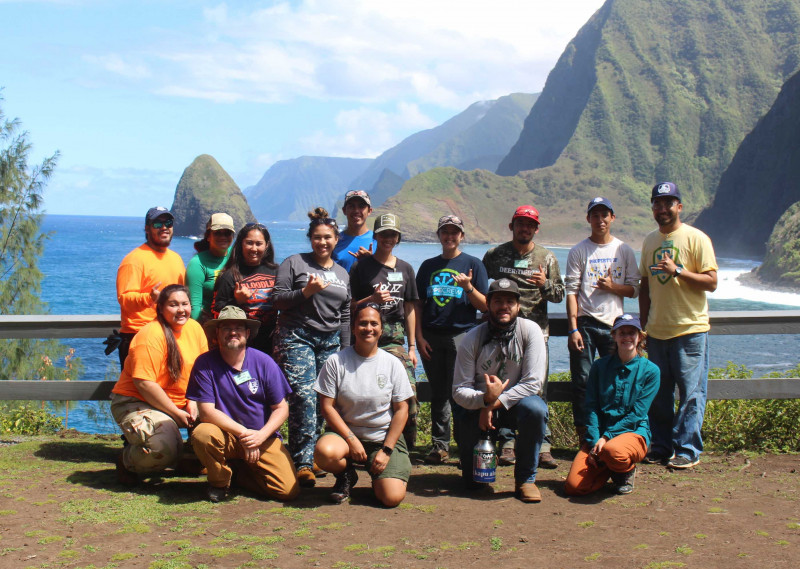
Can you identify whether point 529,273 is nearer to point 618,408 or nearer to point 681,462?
point 618,408

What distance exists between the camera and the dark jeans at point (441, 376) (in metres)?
5.76

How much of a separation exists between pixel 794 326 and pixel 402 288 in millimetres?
3222

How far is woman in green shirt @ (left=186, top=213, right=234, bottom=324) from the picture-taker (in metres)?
5.48

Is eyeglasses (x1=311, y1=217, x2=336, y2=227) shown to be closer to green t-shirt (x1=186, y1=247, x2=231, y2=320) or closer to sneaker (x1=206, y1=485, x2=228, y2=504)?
green t-shirt (x1=186, y1=247, x2=231, y2=320)

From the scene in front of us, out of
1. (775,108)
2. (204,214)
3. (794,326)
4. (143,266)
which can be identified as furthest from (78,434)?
(204,214)

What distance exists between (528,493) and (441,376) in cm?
129

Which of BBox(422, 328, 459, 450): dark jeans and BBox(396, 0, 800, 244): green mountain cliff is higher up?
BBox(396, 0, 800, 244): green mountain cliff

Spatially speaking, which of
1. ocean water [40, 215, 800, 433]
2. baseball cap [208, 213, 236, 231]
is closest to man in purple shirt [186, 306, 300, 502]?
baseball cap [208, 213, 236, 231]

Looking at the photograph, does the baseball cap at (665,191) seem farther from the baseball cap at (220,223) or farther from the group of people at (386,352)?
the baseball cap at (220,223)

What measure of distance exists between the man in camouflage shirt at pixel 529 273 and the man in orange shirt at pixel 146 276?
2.51 meters

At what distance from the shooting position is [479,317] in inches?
246

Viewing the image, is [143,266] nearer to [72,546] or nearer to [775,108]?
[72,546]

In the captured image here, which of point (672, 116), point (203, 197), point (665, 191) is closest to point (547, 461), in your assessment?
point (665, 191)

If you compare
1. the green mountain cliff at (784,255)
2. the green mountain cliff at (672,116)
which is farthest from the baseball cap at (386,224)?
the green mountain cliff at (672,116)
